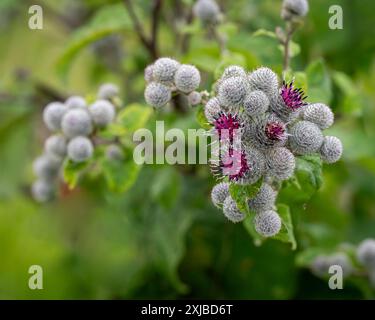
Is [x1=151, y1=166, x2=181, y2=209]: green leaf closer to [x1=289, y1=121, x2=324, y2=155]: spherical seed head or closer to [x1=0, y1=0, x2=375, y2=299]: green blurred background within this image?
[x1=0, y1=0, x2=375, y2=299]: green blurred background

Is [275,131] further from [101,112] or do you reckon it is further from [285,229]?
[101,112]

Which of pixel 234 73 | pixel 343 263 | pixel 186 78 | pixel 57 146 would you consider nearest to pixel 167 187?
pixel 57 146

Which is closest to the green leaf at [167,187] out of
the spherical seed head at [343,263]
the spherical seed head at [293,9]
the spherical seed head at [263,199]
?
the spherical seed head at [343,263]

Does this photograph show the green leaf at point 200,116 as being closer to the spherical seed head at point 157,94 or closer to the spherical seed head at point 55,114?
the spherical seed head at point 157,94

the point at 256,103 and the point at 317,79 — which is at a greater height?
the point at 317,79

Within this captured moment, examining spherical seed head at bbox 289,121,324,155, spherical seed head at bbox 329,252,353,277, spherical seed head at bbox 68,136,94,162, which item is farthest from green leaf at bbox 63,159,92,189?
spherical seed head at bbox 329,252,353,277

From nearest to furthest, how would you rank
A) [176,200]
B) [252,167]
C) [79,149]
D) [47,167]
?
[252,167], [79,149], [47,167], [176,200]
